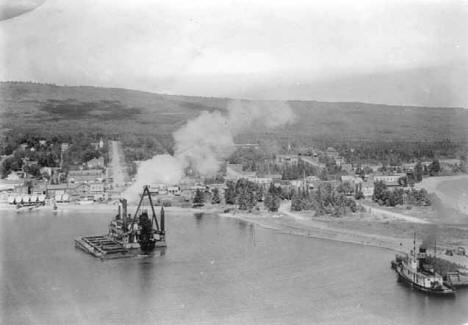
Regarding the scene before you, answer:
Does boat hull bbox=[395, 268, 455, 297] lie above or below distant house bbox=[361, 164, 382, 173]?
below

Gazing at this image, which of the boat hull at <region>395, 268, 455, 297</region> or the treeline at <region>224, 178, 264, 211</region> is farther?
the treeline at <region>224, 178, 264, 211</region>

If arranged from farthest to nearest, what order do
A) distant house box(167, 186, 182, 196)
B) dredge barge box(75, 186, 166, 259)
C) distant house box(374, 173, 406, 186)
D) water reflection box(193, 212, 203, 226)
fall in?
distant house box(167, 186, 182, 196) → distant house box(374, 173, 406, 186) → water reflection box(193, 212, 203, 226) → dredge barge box(75, 186, 166, 259)

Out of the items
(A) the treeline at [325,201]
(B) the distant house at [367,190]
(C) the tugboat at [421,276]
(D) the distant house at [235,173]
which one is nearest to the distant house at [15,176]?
(D) the distant house at [235,173]

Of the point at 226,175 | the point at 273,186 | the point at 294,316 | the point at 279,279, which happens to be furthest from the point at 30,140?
the point at 294,316

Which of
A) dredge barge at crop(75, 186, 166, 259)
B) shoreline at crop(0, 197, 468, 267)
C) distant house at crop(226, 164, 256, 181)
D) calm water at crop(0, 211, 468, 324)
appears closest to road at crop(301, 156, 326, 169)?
distant house at crop(226, 164, 256, 181)

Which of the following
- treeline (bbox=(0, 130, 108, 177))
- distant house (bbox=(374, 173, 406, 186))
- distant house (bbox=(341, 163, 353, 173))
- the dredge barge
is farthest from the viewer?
distant house (bbox=(341, 163, 353, 173))

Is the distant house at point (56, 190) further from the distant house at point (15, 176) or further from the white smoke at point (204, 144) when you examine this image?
the white smoke at point (204, 144)

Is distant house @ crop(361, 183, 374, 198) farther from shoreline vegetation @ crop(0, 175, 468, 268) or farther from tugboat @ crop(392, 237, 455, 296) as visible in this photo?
tugboat @ crop(392, 237, 455, 296)
